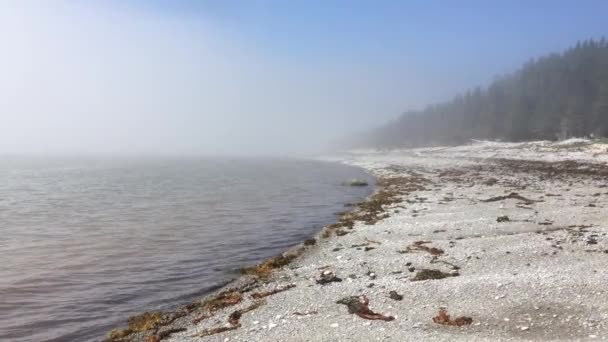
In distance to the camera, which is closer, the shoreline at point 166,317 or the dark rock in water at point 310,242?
the shoreline at point 166,317

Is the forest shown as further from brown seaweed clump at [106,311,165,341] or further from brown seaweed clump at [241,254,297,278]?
brown seaweed clump at [106,311,165,341]

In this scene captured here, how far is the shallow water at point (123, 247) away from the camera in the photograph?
41.2ft

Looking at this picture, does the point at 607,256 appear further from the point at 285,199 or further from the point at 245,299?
the point at 285,199

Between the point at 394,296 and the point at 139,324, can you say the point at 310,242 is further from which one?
the point at 139,324

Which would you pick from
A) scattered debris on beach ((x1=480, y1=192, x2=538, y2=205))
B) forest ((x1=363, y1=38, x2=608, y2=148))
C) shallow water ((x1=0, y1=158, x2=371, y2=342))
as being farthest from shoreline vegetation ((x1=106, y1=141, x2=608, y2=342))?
forest ((x1=363, y1=38, x2=608, y2=148))

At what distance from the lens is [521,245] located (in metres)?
14.5

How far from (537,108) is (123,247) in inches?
4457

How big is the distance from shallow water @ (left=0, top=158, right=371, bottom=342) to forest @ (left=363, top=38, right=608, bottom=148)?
7214cm

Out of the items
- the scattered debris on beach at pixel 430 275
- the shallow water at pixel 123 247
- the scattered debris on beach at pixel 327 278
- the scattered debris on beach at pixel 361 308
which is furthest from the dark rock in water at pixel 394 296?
the shallow water at pixel 123 247

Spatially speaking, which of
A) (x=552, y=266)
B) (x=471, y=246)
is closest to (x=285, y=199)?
(x=471, y=246)

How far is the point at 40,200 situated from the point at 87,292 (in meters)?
26.8

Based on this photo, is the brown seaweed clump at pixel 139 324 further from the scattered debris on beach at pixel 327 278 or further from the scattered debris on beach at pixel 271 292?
the scattered debris on beach at pixel 327 278

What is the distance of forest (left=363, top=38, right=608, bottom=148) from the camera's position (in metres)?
92.7

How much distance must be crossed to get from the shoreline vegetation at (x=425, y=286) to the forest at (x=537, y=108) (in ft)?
261
